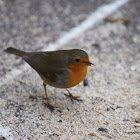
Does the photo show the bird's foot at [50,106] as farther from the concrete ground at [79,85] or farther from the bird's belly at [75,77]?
the bird's belly at [75,77]

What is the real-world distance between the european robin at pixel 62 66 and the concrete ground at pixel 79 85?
301 mm

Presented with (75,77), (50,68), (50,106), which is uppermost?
(50,68)

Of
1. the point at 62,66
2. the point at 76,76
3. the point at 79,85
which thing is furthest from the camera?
the point at 79,85

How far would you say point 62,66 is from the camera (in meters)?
3.57

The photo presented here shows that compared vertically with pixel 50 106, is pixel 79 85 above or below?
above

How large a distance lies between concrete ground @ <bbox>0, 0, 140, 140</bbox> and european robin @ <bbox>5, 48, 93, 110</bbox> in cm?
30

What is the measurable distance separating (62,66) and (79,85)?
0.69 meters

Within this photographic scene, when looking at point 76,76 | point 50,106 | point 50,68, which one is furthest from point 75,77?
point 50,106

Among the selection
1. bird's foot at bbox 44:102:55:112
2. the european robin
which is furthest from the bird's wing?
bird's foot at bbox 44:102:55:112

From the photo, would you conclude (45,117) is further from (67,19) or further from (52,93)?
(67,19)

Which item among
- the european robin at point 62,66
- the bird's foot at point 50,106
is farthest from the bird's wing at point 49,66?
the bird's foot at point 50,106

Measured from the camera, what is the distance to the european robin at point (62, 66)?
344 centimetres

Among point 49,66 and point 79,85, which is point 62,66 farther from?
point 79,85

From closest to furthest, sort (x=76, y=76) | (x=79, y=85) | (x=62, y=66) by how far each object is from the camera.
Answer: (x=76, y=76)
(x=62, y=66)
(x=79, y=85)
